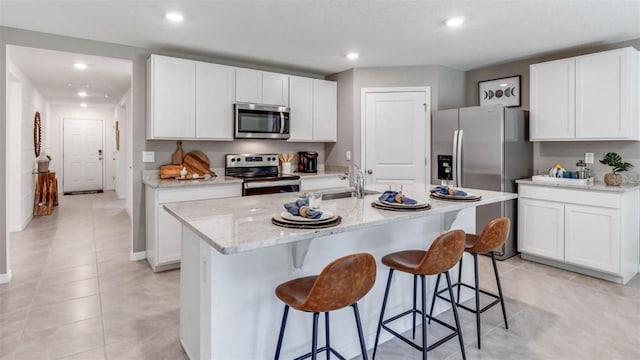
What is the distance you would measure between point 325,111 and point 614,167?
3.28 metres

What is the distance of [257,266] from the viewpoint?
1753 millimetres

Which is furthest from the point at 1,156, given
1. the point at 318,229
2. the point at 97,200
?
the point at 97,200

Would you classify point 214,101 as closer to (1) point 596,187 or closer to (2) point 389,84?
(2) point 389,84

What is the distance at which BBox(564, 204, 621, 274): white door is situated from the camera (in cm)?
325

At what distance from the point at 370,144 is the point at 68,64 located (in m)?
3.87

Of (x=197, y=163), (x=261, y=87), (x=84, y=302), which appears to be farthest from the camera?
(x=261, y=87)

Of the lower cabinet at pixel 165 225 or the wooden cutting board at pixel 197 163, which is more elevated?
the wooden cutting board at pixel 197 163

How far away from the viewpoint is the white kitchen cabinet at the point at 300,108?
4594 millimetres

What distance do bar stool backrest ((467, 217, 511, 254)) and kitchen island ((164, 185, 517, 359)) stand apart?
17cm

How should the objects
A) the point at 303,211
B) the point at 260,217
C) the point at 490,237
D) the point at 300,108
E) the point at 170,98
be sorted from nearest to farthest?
the point at 303,211
the point at 260,217
the point at 490,237
the point at 170,98
the point at 300,108

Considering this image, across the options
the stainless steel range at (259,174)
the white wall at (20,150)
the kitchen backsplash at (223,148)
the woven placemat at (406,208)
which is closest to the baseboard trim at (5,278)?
the kitchen backsplash at (223,148)

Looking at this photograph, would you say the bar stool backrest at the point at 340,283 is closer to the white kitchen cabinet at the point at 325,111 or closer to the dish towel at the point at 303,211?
the dish towel at the point at 303,211

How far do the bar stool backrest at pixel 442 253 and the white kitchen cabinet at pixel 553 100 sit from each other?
2.70 meters

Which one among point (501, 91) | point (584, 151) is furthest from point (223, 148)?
point (584, 151)
